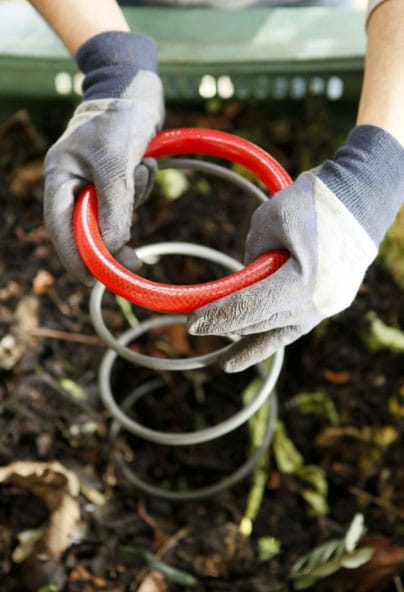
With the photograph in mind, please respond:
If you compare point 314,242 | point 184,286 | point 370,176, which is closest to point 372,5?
point 370,176

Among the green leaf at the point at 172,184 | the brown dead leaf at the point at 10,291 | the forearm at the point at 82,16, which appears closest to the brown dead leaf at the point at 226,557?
the brown dead leaf at the point at 10,291

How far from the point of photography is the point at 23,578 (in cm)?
153

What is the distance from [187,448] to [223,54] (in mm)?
1120

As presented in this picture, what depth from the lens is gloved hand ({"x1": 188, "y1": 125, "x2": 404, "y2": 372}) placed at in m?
1.07

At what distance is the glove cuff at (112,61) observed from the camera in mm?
1312

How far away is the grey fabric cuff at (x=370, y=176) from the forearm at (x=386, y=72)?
0.12ft

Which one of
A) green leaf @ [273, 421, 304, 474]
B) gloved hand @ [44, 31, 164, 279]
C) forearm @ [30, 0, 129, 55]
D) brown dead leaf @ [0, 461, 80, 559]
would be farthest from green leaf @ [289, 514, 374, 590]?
forearm @ [30, 0, 129, 55]

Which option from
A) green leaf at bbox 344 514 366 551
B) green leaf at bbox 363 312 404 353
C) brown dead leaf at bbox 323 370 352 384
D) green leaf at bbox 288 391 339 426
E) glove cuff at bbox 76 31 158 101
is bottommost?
green leaf at bbox 344 514 366 551

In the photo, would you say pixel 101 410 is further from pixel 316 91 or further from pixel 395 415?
pixel 316 91

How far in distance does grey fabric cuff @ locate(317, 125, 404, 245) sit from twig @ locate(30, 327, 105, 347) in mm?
911

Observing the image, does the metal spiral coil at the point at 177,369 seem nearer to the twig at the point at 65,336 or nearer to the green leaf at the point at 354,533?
the twig at the point at 65,336

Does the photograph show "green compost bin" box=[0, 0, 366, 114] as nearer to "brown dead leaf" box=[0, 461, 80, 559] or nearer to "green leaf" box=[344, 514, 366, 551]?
"brown dead leaf" box=[0, 461, 80, 559]

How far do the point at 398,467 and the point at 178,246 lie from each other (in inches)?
31.0

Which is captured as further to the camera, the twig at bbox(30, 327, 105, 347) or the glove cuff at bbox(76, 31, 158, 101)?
the twig at bbox(30, 327, 105, 347)
